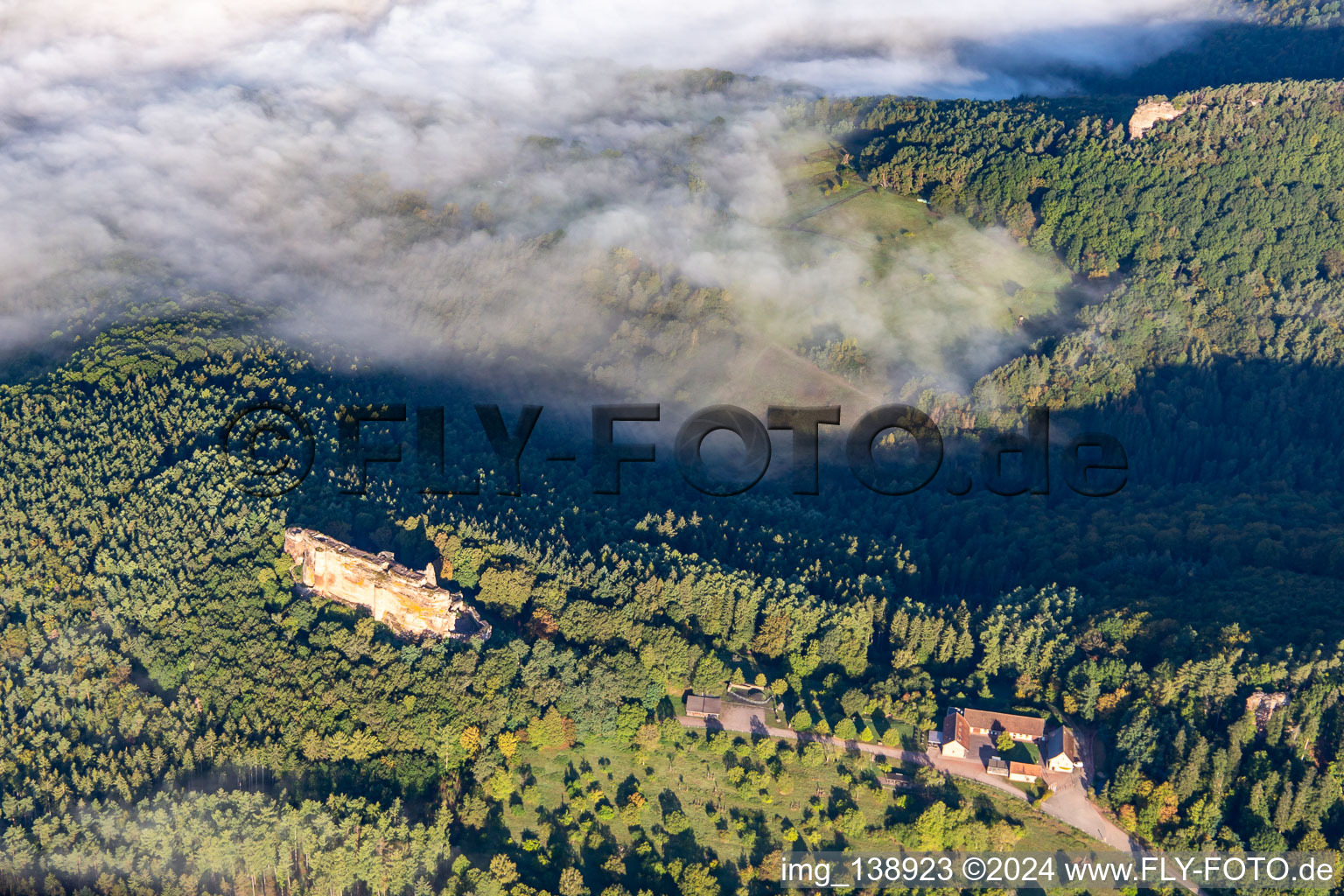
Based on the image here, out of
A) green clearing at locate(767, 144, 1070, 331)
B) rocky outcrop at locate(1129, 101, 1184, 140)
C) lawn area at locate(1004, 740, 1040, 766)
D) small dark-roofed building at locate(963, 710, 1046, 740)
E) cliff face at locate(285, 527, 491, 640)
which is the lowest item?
lawn area at locate(1004, 740, 1040, 766)

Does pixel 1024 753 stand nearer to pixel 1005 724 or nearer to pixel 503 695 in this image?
pixel 1005 724

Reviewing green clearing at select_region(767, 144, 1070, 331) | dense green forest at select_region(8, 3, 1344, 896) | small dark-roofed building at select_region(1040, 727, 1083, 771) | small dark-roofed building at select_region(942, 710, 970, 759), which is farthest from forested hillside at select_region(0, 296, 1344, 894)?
green clearing at select_region(767, 144, 1070, 331)

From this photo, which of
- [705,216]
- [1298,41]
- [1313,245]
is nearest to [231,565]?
[705,216]

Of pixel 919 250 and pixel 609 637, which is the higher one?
pixel 919 250

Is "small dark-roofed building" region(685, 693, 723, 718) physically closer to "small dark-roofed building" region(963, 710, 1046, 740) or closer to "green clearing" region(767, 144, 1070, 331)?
"small dark-roofed building" region(963, 710, 1046, 740)

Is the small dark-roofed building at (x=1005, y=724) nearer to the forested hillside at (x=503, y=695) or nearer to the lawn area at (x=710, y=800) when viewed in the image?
the forested hillside at (x=503, y=695)

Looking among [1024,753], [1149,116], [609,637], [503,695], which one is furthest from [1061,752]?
[1149,116]
